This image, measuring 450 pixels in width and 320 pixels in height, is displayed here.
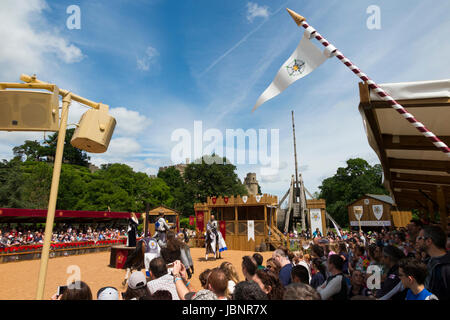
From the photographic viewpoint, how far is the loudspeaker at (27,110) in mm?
2553

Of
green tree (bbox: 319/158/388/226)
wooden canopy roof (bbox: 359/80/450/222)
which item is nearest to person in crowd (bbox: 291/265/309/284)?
wooden canopy roof (bbox: 359/80/450/222)

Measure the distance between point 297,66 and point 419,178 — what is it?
21.1ft

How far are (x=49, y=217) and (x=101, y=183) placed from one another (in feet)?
133

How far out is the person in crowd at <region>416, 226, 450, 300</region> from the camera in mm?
2537

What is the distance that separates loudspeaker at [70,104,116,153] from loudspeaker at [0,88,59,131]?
0.30m

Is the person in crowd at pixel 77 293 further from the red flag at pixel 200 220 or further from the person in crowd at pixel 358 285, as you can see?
the red flag at pixel 200 220

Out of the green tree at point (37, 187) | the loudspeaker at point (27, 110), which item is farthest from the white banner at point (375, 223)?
the green tree at point (37, 187)

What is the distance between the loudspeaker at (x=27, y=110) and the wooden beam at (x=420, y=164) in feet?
21.5

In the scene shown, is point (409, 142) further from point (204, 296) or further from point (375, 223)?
point (375, 223)

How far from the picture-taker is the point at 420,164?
5.71m

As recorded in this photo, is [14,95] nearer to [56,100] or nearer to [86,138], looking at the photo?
[56,100]

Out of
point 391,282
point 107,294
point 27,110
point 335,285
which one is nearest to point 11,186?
point 27,110
